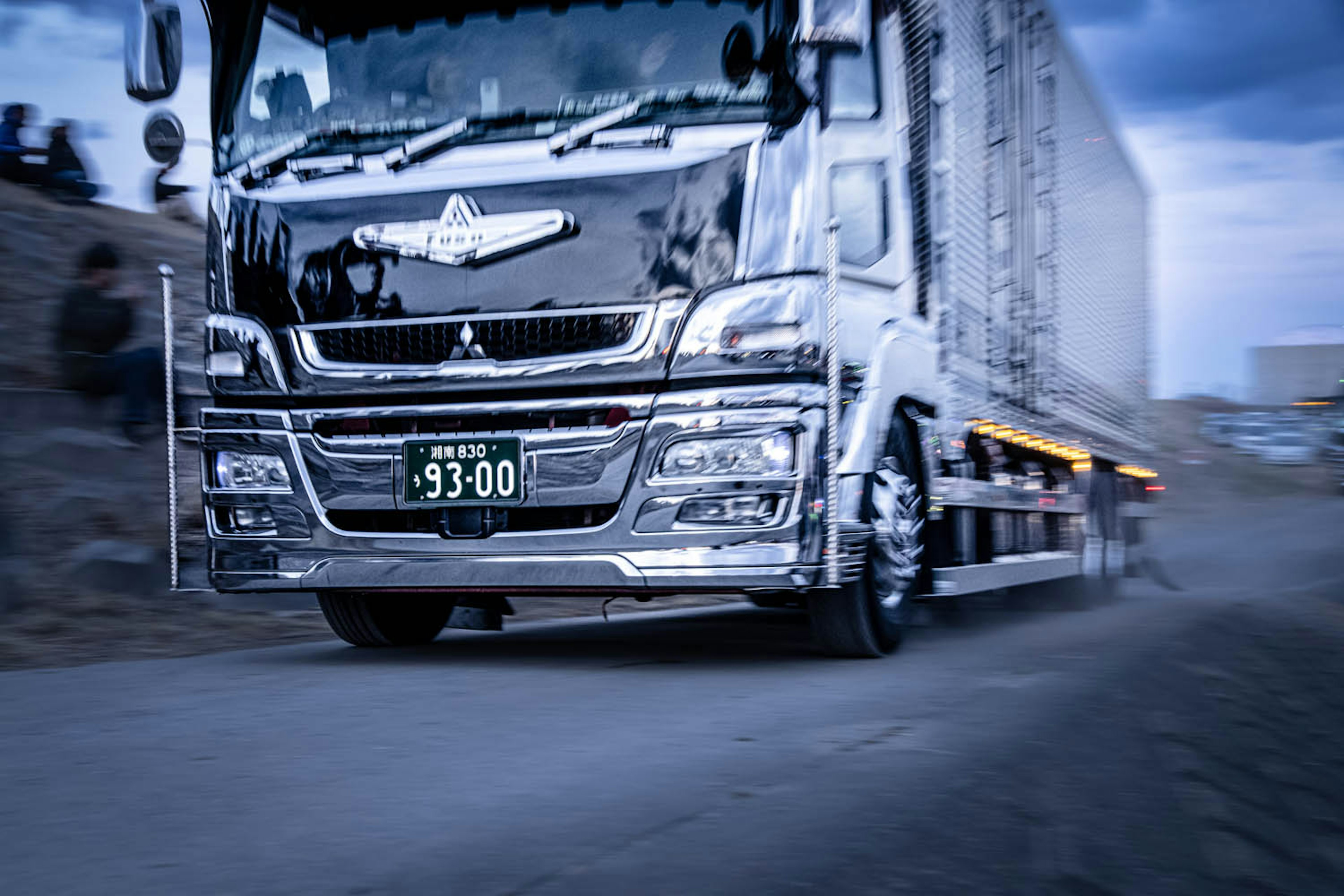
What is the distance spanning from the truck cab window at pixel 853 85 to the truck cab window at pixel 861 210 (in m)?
0.20

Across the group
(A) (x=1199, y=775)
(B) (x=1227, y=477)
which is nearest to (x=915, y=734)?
(A) (x=1199, y=775)

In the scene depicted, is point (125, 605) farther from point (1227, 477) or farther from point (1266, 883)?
point (1227, 477)

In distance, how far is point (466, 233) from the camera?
5789 mm

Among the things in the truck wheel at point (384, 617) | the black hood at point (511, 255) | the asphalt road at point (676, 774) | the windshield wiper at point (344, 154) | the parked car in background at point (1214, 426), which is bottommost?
the asphalt road at point (676, 774)

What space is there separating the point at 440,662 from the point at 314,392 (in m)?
1.31

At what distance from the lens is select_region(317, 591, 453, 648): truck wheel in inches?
278

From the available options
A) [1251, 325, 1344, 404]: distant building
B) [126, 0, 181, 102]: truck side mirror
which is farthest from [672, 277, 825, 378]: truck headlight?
[1251, 325, 1344, 404]: distant building

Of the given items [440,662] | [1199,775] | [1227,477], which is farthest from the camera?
[1227,477]

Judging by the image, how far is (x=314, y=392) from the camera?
603 cm

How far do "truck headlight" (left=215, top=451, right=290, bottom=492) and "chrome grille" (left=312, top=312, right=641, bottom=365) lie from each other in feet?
1.63

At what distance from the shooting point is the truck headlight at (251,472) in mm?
6102

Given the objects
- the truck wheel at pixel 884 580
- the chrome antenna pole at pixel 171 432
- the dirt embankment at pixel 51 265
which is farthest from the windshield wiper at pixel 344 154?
the dirt embankment at pixel 51 265

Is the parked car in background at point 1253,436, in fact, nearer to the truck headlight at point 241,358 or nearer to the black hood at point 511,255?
the black hood at point 511,255

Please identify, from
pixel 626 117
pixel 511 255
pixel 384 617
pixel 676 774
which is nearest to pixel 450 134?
pixel 511 255
